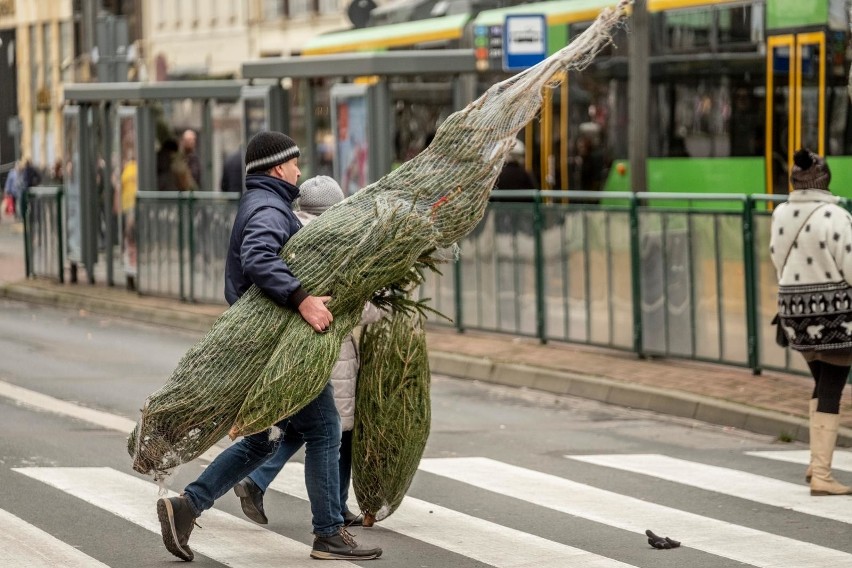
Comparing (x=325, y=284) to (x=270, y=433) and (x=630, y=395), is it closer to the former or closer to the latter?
(x=270, y=433)

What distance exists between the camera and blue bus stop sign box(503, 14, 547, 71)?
16.9 m

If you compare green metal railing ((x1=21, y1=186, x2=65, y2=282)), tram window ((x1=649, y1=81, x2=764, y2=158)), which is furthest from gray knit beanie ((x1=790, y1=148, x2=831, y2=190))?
green metal railing ((x1=21, y1=186, x2=65, y2=282))

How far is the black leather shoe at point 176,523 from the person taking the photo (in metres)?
→ 7.00

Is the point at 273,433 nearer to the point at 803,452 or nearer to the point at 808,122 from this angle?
the point at 803,452

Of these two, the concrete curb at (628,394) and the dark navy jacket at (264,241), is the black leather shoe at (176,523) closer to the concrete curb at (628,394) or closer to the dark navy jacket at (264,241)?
the dark navy jacket at (264,241)

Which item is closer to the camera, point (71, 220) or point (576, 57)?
point (576, 57)

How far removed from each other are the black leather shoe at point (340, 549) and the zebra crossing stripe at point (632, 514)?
1406 millimetres

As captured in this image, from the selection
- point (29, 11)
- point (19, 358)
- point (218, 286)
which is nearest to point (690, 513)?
point (19, 358)

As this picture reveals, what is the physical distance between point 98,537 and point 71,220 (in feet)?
50.4

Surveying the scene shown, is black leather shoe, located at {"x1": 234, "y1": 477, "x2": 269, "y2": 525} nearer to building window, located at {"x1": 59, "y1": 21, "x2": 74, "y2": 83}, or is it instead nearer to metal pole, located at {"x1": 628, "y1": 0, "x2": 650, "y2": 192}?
→ metal pole, located at {"x1": 628, "y1": 0, "x2": 650, "y2": 192}

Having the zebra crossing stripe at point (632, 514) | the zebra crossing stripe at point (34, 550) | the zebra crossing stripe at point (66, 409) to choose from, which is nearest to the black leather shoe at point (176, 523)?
the zebra crossing stripe at point (34, 550)

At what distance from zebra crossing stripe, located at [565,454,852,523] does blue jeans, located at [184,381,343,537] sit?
8.30 ft

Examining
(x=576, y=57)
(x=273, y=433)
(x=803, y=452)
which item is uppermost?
(x=576, y=57)

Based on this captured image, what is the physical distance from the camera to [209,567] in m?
7.03
